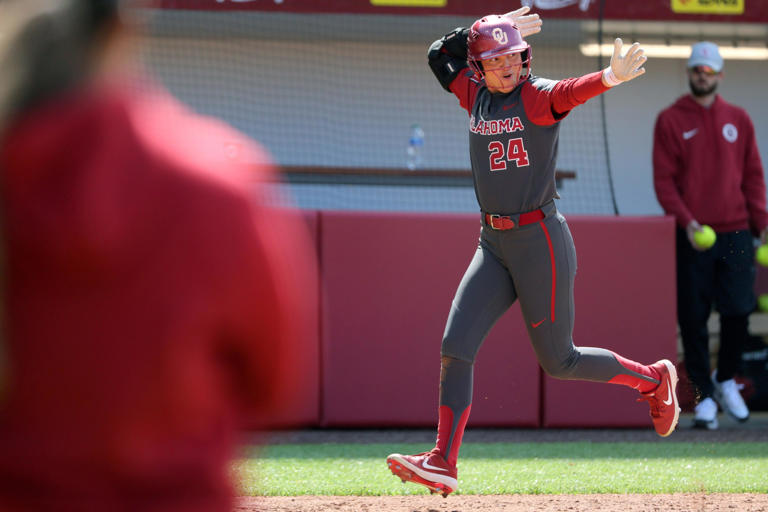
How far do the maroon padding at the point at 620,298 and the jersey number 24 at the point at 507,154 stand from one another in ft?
11.1

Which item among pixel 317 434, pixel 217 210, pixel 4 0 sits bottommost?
pixel 317 434

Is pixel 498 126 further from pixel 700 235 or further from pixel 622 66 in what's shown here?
pixel 700 235

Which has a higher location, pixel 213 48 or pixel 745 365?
pixel 213 48

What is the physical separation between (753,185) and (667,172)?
74 centimetres

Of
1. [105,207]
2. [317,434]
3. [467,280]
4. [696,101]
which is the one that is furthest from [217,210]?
[696,101]

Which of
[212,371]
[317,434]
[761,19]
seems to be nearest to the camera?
[212,371]

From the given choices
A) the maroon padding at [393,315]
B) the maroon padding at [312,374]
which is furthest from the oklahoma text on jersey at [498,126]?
the maroon padding at [393,315]

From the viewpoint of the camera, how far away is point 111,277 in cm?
112

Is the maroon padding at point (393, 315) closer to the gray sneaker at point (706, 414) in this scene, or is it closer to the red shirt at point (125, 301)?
the gray sneaker at point (706, 414)

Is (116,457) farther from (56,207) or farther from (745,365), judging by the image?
(745,365)

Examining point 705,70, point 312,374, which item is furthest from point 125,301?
point 705,70

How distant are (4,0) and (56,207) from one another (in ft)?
0.90

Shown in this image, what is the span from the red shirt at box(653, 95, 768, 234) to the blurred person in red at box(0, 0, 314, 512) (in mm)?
7131

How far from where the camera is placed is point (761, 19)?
9289 millimetres
